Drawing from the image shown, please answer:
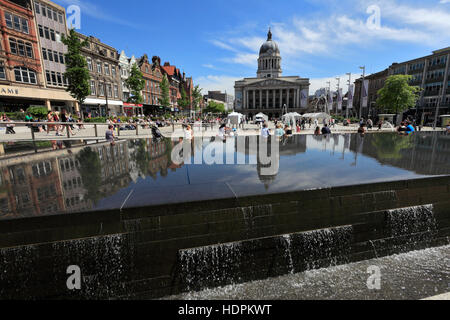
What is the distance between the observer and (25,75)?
28.6 meters

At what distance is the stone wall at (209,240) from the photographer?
3.05 metres

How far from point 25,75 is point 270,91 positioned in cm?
10199

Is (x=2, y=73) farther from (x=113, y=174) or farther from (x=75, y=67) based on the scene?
(x=113, y=174)

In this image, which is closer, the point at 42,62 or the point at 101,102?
the point at 42,62

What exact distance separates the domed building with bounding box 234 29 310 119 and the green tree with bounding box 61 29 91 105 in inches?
3538

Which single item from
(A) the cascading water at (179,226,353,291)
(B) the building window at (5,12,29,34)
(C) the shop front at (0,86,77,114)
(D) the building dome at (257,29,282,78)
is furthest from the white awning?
(D) the building dome at (257,29,282,78)

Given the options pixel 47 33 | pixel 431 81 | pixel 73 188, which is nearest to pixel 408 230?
pixel 73 188

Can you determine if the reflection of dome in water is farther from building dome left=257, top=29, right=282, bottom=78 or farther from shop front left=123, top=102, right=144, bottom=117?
building dome left=257, top=29, right=282, bottom=78

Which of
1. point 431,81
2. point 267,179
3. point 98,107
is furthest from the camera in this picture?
point 431,81

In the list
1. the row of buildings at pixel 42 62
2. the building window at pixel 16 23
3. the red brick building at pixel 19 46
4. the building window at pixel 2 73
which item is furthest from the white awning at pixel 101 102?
the building window at pixel 16 23

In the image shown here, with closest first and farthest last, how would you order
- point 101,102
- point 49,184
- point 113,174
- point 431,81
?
1. point 49,184
2. point 113,174
3. point 101,102
4. point 431,81

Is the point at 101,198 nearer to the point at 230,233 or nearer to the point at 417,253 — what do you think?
the point at 230,233

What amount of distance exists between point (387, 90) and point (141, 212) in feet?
182

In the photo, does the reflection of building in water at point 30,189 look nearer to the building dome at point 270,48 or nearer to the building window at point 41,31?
the building window at point 41,31
